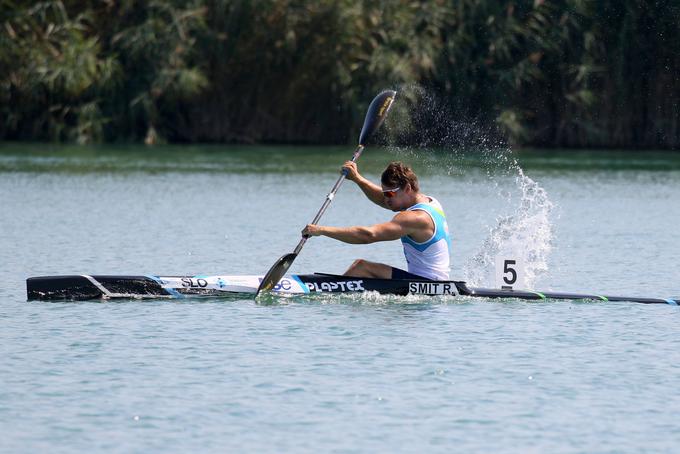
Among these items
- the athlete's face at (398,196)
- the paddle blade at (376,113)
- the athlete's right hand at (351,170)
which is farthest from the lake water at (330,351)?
the paddle blade at (376,113)

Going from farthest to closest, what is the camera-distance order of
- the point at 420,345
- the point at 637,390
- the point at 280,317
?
the point at 280,317, the point at 420,345, the point at 637,390

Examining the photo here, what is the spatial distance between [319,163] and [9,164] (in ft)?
28.4

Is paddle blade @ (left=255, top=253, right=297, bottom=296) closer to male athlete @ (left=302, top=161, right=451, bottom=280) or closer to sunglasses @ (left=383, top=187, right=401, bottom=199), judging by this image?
male athlete @ (left=302, top=161, right=451, bottom=280)

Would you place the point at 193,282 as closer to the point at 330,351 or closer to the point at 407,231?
the point at 407,231

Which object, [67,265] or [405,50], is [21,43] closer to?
[405,50]

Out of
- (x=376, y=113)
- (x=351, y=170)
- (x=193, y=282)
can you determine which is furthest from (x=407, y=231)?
(x=376, y=113)

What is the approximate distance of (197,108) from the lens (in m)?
49.5

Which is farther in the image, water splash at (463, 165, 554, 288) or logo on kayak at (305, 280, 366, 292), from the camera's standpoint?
water splash at (463, 165, 554, 288)

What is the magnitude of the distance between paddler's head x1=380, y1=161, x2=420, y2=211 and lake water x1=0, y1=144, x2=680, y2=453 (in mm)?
1089

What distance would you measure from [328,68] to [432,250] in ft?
108

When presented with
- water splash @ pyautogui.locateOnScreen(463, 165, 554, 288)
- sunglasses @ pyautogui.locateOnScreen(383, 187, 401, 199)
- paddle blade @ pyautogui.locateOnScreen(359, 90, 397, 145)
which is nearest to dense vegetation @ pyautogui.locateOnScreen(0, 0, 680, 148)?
paddle blade @ pyautogui.locateOnScreen(359, 90, 397, 145)

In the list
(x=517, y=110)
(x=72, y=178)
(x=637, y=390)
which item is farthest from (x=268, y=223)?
(x=517, y=110)

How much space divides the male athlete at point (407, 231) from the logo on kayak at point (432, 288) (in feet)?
0.55

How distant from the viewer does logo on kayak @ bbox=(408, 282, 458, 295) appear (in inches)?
607
